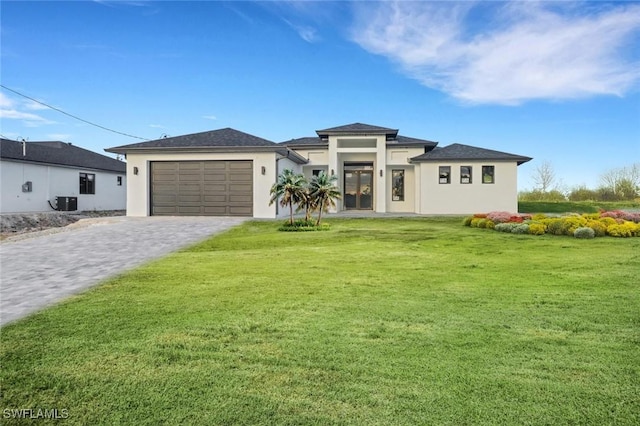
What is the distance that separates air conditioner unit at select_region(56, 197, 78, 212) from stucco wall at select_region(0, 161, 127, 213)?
543mm

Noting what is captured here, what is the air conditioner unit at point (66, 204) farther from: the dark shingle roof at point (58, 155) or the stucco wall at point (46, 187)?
the dark shingle roof at point (58, 155)

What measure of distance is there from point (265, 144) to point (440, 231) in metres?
9.90

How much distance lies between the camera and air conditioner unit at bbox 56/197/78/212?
2596 centimetres

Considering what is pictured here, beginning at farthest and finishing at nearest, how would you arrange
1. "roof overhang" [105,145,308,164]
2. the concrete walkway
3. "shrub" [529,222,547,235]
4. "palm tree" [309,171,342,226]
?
"roof overhang" [105,145,308,164]
"palm tree" [309,171,342,226]
"shrub" [529,222,547,235]
the concrete walkway

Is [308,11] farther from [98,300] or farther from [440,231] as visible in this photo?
[98,300]

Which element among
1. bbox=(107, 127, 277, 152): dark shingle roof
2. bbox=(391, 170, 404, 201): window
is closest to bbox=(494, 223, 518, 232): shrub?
bbox=(391, 170, 404, 201): window

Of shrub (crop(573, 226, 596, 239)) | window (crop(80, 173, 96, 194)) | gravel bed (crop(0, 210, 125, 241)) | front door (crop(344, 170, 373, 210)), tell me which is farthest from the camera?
window (crop(80, 173, 96, 194))

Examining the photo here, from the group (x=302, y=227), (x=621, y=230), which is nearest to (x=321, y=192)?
(x=302, y=227)

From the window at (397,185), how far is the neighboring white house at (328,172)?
6cm

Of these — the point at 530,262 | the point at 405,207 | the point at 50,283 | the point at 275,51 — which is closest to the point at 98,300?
the point at 50,283

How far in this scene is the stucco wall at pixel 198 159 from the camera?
1955 centimetres

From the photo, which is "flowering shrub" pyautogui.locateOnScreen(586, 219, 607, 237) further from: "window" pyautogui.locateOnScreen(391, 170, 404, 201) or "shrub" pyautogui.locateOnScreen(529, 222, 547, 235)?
"window" pyautogui.locateOnScreen(391, 170, 404, 201)

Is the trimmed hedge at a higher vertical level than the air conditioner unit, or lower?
lower

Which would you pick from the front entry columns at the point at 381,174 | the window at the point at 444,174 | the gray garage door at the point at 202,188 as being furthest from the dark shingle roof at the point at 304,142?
the window at the point at 444,174
